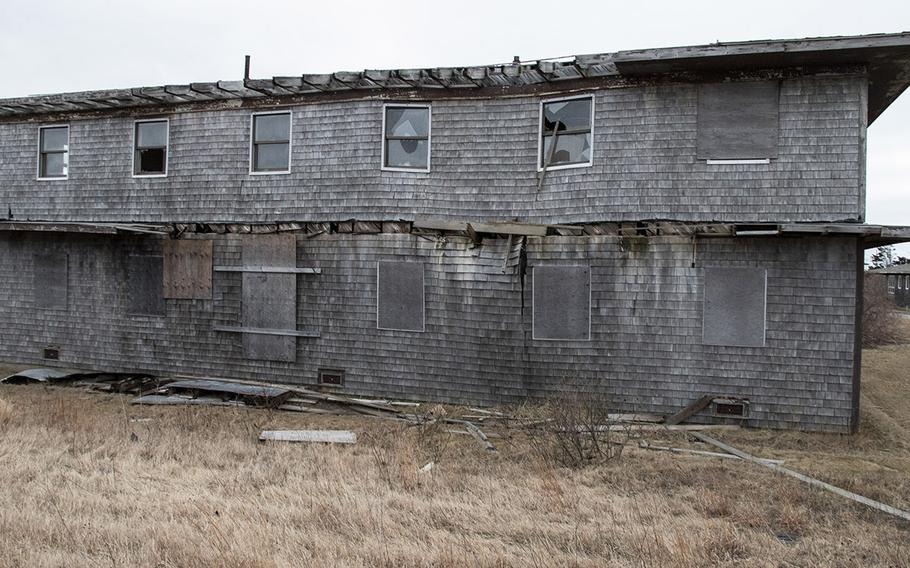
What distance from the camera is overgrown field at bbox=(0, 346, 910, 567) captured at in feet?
17.8

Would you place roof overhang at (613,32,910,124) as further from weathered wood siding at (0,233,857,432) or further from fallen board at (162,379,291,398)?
fallen board at (162,379,291,398)

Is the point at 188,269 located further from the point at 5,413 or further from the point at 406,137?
the point at 406,137

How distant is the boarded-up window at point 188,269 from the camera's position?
14.2 meters

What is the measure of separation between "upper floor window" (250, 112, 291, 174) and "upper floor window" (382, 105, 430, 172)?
7.31 feet

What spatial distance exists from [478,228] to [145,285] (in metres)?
8.10

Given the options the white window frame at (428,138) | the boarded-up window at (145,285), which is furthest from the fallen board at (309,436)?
the boarded-up window at (145,285)

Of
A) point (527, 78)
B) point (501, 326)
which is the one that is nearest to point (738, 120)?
point (527, 78)

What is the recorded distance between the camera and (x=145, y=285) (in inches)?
578

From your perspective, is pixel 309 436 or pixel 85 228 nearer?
→ pixel 309 436

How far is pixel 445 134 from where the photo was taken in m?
12.8

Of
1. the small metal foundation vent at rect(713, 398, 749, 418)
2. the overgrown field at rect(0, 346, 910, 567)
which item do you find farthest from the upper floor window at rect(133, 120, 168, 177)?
the small metal foundation vent at rect(713, 398, 749, 418)

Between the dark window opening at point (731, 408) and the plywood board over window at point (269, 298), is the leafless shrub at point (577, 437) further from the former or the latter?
the plywood board over window at point (269, 298)

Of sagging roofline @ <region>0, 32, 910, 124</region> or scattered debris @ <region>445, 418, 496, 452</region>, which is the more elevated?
sagging roofline @ <region>0, 32, 910, 124</region>

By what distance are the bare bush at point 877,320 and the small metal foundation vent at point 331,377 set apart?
19.9m
